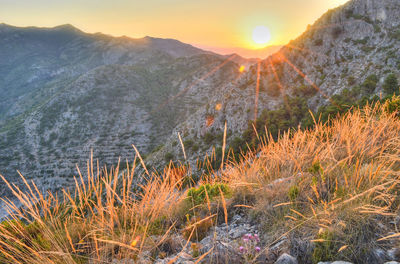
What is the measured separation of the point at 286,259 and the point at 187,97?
113125mm

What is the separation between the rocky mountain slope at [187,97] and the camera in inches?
1438

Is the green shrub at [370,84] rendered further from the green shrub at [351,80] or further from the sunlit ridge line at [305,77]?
the sunlit ridge line at [305,77]

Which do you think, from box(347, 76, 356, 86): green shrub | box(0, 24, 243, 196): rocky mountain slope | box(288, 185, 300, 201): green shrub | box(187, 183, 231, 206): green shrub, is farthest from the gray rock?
box(0, 24, 243, 196): rocky mountain slope

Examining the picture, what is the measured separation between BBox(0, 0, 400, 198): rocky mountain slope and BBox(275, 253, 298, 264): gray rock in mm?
32411

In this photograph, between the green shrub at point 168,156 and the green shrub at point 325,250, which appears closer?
the green shrub at point 325,250

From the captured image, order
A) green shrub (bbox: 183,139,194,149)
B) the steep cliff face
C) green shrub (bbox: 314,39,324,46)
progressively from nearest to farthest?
the steep cliff face
green shrub (bbox: 183,139,194,149)
green shrub (bbox: 314,39,324,46)

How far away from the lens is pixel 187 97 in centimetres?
11331

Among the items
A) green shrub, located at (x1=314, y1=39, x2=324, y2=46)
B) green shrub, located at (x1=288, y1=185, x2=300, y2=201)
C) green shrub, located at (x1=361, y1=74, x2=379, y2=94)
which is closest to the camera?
green shrub, located at (x1=288, y1=185, x2=300, y2=201)

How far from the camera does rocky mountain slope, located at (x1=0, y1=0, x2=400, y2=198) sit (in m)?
36.5

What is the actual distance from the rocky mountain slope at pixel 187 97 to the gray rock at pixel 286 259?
3241 cm

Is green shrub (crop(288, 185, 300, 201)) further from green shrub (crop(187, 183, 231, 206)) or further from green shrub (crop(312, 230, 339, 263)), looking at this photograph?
green shrub (crop(187, 183, 231, 206))

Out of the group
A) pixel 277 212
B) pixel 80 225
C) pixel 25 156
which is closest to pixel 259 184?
pixel 277 212

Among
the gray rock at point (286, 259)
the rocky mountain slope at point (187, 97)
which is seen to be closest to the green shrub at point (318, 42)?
the rocky mountain slope at point (187, 97)

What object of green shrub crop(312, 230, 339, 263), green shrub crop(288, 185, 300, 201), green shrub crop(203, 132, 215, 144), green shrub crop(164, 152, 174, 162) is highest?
green shrub crop(288, 185, 300, 201)
